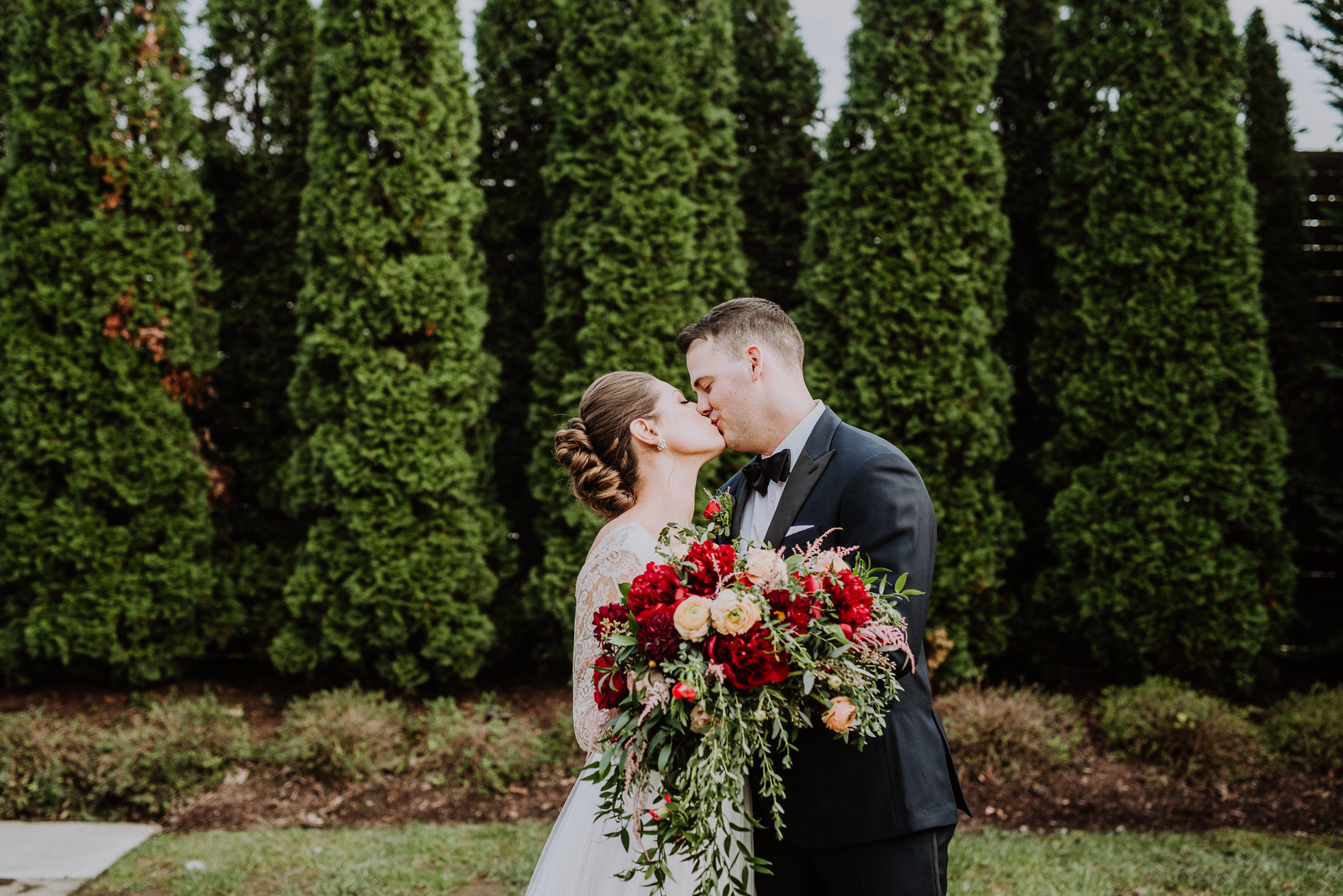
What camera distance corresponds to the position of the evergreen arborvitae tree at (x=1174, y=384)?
6121 mm

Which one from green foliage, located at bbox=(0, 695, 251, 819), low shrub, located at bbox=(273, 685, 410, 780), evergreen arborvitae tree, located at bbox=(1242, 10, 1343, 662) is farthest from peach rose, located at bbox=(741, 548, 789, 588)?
evergreen arborvitae tree, located at bbox=(1242, 10, 1343, 662)

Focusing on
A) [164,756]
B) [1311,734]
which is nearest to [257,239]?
[164,756]

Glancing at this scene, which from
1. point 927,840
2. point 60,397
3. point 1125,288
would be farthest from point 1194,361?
point 60,397

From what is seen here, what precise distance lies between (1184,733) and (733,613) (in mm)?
5042

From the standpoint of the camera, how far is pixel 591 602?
9.04ft

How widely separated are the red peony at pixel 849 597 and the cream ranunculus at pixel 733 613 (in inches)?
8.3

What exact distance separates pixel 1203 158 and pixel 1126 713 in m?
4.12

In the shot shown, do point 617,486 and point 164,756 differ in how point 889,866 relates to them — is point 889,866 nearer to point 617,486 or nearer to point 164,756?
point 617,486

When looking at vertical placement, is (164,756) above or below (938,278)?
below

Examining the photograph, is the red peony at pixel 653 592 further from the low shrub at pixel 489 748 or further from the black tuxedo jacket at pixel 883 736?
the low shrub at pixel 489 748

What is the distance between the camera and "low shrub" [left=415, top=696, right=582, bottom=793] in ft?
18.3

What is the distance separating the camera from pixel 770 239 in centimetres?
751

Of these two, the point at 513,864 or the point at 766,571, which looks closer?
the point at 766,571

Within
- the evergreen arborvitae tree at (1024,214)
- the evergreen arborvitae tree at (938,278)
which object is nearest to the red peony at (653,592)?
the evergreen arborvitae tree at (938,278)
